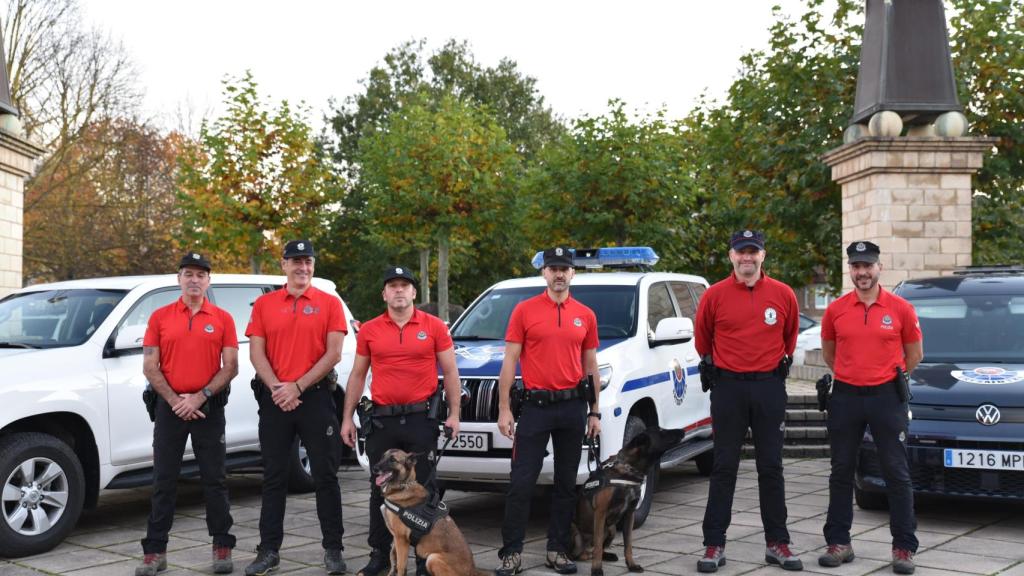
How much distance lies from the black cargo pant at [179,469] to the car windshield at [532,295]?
249 centimetres

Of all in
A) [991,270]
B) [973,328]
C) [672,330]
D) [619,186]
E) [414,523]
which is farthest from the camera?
[619,186]

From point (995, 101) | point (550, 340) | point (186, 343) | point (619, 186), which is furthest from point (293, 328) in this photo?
point (619, 186)

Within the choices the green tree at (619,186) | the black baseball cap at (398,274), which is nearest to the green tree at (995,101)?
the green tree at (619,186)

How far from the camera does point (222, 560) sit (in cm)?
617

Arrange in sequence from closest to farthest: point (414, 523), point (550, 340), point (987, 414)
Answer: point (414, 523) → point (550, 340) → point (987, 414)

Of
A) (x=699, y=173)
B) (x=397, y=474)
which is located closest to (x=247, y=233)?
(x=699, y=173)

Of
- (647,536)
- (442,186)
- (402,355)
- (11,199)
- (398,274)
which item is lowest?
(647,536)

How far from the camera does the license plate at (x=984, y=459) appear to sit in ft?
22.4

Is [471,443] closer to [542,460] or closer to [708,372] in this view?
[542,460]

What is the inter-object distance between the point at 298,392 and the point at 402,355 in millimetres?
682

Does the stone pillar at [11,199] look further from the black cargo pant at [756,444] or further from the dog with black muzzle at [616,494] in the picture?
the black cargo pant at [756,444]

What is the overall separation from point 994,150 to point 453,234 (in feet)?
61.1

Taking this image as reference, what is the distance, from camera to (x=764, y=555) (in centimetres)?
655

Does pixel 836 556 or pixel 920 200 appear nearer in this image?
pixel 836 556
